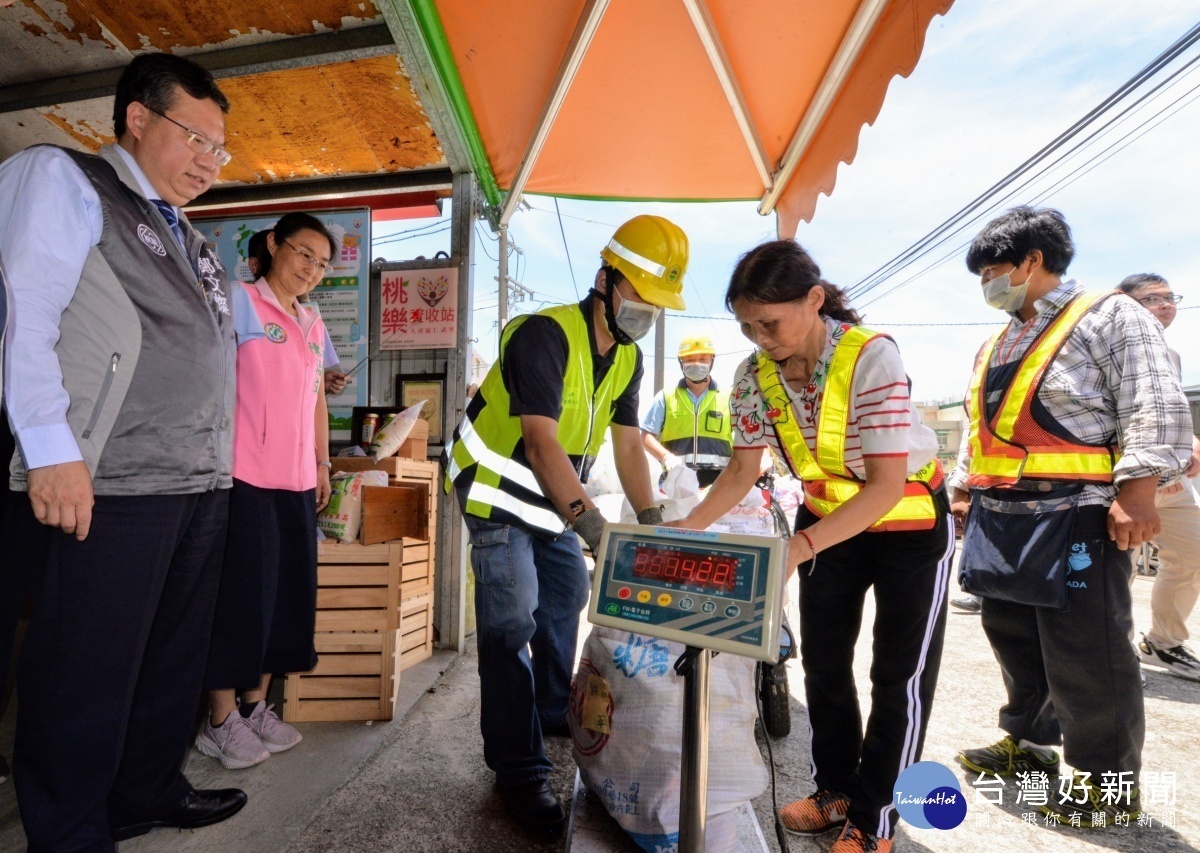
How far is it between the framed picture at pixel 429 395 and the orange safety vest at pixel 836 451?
2.08 m

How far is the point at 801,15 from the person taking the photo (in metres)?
2.48

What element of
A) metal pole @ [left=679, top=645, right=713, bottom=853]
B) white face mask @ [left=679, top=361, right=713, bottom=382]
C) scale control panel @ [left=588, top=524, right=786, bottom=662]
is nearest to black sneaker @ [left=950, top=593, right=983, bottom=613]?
white face mask @ [left=679, top=361, right=713, bottom=382]

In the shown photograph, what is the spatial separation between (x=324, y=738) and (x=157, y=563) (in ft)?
4.10

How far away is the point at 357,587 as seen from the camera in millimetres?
2586

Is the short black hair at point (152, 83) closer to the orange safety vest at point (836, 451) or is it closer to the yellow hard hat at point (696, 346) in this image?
the orange safety vest at point (836, 451)

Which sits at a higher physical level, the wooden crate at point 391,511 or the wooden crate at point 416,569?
the wooden crate at point 391,511

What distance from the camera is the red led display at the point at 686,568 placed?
97cm

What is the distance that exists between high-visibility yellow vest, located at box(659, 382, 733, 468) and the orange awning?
134 centimetres

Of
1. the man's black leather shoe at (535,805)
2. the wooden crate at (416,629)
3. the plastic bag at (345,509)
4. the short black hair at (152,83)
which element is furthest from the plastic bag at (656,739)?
the short black hair at (152,83)

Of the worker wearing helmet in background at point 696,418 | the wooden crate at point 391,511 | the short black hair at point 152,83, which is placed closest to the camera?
the short black hair at point 152,83

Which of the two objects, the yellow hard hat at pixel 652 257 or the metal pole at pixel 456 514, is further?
the metal pole at pixel 456 514

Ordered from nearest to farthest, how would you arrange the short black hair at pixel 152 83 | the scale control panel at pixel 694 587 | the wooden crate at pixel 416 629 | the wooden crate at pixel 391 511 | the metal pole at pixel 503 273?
1. the scale control panel at pixel 694 587
2. the short black hair at pixel 152 83
3. the wooden crate at pixel 391 511
4. the wooden crate at pixel 416 629
5. the metal pole at pixel 503 273

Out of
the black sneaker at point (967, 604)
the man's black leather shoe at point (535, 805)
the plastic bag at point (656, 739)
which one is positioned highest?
the plastic bag at point (656, 739)

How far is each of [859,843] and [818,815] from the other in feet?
0.62
